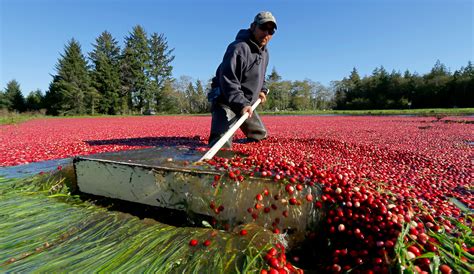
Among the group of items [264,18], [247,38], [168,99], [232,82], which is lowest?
[232,82]

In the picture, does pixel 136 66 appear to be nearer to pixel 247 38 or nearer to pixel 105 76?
pixel 105 76

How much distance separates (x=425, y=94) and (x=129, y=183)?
49.1m

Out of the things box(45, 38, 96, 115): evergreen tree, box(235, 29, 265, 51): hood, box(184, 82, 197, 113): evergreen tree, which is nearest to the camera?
box(235, 29, 265, 51): hood

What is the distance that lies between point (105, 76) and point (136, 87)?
14.9 ft

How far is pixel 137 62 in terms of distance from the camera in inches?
1457

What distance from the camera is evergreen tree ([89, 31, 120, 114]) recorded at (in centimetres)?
3444

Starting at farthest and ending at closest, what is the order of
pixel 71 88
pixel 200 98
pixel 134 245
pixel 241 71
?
1. pixel 200 98
2. pixel 71 88
3. pixel 241 71
4. pixel 134 245

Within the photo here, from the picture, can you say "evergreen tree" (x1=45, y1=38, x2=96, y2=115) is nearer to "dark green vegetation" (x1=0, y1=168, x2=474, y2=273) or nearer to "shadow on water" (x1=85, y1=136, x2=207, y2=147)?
"shadow on water" (x1=85, y1=136, x2=207, y2=147)

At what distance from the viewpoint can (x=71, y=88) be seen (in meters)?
31.5

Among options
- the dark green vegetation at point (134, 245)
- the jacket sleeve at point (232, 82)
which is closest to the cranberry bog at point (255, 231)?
the dark green vegetation at point (134, 245)

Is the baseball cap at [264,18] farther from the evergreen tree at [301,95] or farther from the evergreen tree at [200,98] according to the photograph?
the evergreen tree at [301,95]

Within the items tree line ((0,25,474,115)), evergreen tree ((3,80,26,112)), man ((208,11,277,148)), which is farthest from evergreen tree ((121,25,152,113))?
man ((208,11,277,148))

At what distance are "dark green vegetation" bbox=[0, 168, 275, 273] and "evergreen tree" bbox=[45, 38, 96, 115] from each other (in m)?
36.1

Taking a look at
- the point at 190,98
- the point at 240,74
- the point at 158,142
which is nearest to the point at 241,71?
the point at 240,74
